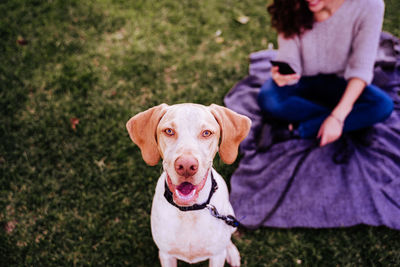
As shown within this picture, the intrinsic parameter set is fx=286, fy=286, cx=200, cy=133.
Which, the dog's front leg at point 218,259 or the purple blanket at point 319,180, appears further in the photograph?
the purple blanket at point 319,180

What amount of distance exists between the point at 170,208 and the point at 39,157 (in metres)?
2.46

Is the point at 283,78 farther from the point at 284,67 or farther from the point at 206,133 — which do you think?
the point at 206,133

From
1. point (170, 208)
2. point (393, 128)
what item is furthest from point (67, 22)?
point (393, 128)

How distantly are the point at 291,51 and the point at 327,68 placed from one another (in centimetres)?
54

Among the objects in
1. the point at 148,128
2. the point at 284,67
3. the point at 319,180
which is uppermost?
the point at 148,128

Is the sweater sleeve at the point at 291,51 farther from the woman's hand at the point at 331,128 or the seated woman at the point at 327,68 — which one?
the woman's hand at the point at 331,128

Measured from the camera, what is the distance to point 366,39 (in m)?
3.10

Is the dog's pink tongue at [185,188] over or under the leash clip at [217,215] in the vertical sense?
over

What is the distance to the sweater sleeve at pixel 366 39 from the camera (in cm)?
302

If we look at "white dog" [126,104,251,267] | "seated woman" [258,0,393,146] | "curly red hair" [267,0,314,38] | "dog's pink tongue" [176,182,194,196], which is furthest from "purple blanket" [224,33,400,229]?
"dog's pink tongue" [176,182,194,196]

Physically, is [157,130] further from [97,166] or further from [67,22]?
[67,22]

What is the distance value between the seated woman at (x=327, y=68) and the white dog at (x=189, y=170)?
1581mm

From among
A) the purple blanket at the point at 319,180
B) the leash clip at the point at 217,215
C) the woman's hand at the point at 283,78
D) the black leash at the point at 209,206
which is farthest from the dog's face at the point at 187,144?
the woman's hand at the point at 283,78

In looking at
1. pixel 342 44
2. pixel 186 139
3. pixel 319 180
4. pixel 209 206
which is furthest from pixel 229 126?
pixel 342 44
